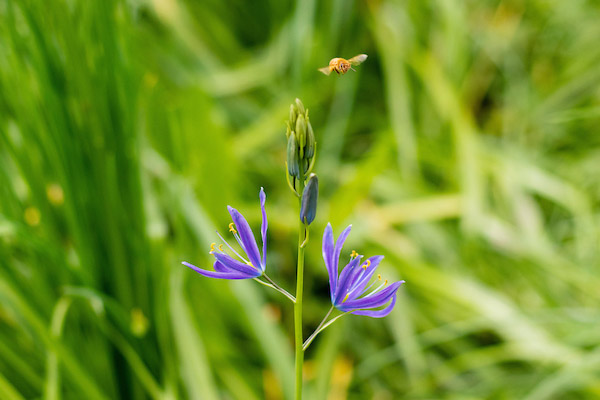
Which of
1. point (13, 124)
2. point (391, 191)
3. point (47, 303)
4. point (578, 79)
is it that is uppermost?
point (578, 79)

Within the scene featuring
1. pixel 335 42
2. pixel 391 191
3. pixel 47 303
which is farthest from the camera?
pixel 335 42

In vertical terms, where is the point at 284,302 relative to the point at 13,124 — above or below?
below

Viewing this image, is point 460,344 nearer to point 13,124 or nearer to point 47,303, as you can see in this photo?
point 47,303

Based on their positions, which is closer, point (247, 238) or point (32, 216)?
point (247, 238)

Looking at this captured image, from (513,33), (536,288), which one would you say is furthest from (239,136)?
(513,33)

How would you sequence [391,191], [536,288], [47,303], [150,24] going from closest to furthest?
[47,303] → [536,288] → [391,191] → [150,24]

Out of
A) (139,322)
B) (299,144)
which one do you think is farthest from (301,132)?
(139,322)

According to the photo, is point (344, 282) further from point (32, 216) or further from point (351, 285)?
point (32, 216)
